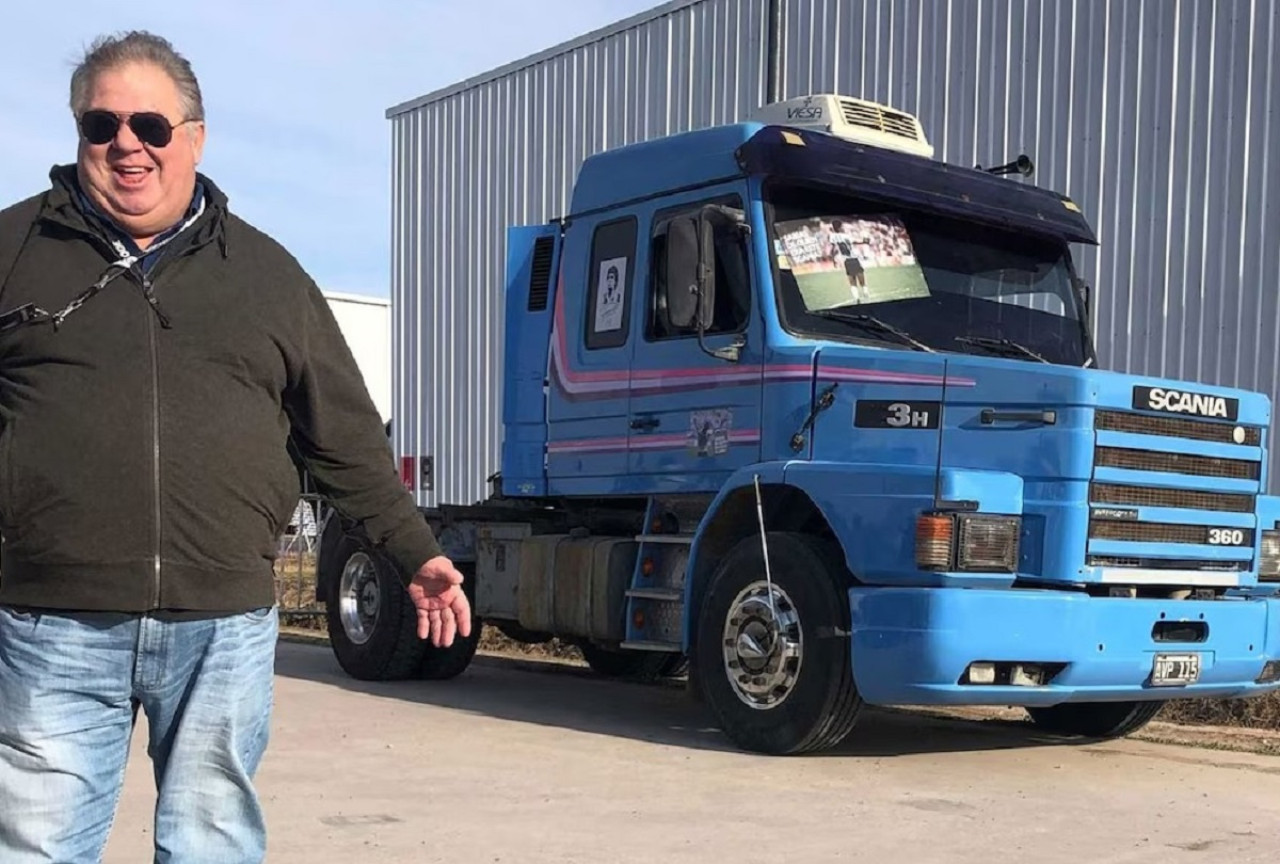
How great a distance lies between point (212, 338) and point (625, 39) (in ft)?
53.2

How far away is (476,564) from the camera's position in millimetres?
11266

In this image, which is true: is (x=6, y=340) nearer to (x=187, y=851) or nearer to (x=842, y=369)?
(x=187, y=851)

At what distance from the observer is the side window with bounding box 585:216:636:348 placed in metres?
9.50

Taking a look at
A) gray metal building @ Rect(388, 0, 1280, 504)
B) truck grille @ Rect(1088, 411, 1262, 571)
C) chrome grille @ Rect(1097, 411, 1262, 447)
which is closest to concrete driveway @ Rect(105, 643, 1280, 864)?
truck grille @ Rect(1088, 411, 1262, 571)

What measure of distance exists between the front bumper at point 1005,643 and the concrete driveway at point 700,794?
408mm

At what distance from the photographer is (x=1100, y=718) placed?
924 centimetres

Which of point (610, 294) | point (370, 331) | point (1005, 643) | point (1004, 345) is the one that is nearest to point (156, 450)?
point (1005, 643)

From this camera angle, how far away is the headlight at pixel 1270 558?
28.3ft

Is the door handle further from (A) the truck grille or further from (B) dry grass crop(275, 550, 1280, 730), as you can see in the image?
(B) dry grass crop(275, 550, 1280, 730)

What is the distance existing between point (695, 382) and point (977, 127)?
7.31 meters

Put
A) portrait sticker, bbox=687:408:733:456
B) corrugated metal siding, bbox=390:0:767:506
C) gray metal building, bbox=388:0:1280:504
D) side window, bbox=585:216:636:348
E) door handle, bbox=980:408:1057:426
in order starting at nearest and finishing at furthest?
1. door handle, bbox=980:408:1057:426
2. portrait sticker, bbox=687:408:733:456
3. side window, bbox=585:216:636:348
4. gray metal building, bbox=388:0:1280:504
5. corrugated metal siding, bbox=390:0:767:506

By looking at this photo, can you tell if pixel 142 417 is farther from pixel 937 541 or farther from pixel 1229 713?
pixel 1229 713

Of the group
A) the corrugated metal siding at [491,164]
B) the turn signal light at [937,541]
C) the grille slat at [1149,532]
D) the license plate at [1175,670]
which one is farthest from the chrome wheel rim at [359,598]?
the corrugated metal siding at [491,164]

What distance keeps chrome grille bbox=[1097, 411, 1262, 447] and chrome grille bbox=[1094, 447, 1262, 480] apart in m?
0.09
